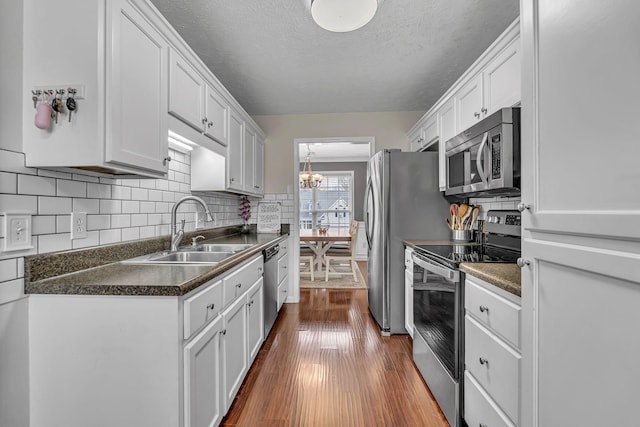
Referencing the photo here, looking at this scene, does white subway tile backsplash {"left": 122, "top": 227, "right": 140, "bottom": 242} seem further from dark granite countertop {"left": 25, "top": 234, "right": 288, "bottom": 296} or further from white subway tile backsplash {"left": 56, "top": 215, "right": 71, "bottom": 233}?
white subway tile backsplash {"left": 56, "top": 215, "right": 71, "bottom": 233}

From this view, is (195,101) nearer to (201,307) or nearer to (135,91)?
(135,91)

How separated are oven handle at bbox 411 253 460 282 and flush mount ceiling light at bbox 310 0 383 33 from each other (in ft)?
4.82

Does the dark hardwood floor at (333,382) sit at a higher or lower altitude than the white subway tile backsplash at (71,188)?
lower

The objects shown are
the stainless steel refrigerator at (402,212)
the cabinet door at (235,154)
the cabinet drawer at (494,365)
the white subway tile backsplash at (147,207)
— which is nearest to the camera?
the cabinet drawer at (494,365)

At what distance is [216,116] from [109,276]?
143 cm

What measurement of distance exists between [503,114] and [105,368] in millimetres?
2158

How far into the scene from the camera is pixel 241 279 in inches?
70.6

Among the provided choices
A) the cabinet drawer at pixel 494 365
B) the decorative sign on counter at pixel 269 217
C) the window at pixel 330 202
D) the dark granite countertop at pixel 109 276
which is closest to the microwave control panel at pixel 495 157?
the cabinet drawer at pixel 494 365

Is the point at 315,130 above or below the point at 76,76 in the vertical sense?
above

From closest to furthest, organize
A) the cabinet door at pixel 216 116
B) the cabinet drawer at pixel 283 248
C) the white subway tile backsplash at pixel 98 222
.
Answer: the white subway tile backsplash at pixel 98 222
the cabinet door at pixel 216 116
the cabinet drawer at pixel 283 248

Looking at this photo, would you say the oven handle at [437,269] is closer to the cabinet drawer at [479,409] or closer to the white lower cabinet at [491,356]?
the white lower cabinet at [491,356]

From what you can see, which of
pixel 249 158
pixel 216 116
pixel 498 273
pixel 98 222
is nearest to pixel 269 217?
pixel 249 158

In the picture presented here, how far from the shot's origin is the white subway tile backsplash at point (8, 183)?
1.03 metres

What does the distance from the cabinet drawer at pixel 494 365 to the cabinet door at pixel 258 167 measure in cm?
254
